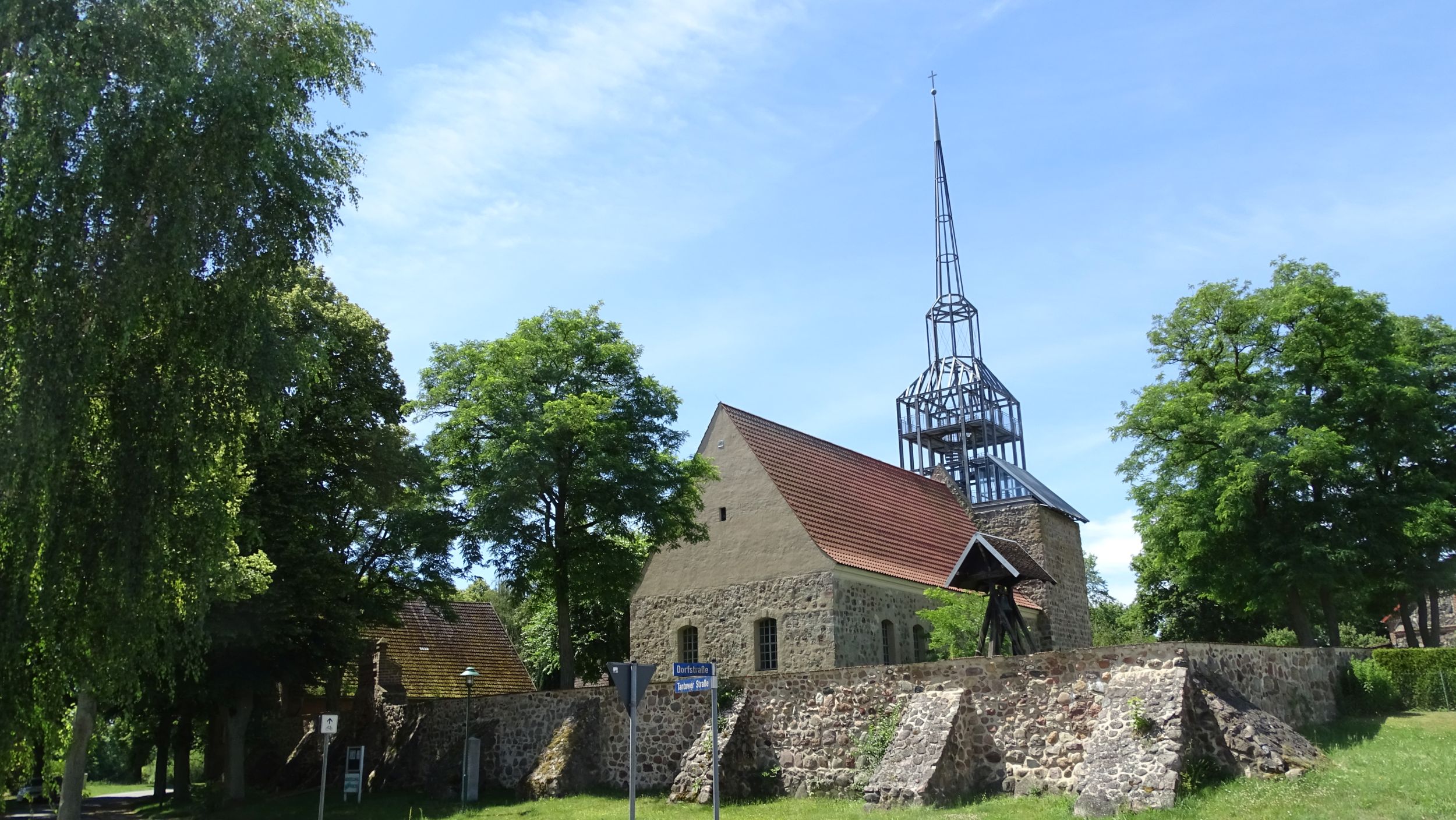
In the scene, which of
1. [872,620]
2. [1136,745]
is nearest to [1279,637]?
[872,620]

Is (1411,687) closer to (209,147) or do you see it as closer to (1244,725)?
(1244,725)

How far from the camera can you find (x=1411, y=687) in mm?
20047

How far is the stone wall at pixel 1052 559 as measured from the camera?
A: 3322 centimetres

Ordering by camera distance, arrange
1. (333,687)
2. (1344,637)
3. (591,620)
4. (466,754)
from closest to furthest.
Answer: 1. (466,754)
2. (333,687)
3. (591,620)
4. (1344,637)

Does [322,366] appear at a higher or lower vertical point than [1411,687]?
higher

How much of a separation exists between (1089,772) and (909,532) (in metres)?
16.6

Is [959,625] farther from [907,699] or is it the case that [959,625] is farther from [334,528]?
[334,528]

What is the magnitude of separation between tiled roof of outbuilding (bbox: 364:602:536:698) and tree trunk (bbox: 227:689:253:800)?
6189 mm

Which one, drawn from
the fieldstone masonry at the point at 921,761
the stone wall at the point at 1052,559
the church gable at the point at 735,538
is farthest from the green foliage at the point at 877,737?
the stone wall at the point at 1052,559

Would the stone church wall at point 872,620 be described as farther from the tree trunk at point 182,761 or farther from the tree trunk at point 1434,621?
the tree trunk at point 182,761

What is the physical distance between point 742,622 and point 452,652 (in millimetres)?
14779

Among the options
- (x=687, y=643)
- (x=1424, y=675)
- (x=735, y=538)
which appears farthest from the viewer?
(x=687, y=643)

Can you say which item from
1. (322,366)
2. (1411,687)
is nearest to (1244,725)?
(1411,687)

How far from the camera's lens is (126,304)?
11.5 metres
